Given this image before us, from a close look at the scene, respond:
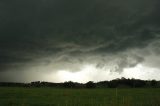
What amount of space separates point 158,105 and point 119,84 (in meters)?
113

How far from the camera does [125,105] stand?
76.8 feet

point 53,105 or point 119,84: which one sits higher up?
point 119,84

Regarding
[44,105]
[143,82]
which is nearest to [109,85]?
[143,82]

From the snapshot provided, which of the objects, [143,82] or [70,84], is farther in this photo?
[70,84]

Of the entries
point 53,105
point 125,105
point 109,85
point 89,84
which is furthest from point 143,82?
point 125,105

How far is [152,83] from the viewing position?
129875 millimetres

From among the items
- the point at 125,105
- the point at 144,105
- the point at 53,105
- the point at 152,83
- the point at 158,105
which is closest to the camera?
the point at 125,105

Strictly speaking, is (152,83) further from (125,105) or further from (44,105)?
(125,105)

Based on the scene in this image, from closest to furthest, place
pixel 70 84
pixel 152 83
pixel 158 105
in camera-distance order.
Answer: pixel 158 105 < pixel 152 83 < pixel 70 84

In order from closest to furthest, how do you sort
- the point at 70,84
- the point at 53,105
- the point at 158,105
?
the point at 158,105, the point at 53,105, the point at 70,84

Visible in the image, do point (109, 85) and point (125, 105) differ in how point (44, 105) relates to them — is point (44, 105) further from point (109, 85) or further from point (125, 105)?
point (109, 85)

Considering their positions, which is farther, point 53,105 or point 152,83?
point 152,83

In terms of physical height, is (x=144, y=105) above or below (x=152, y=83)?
below

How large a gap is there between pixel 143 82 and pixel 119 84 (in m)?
10.4
